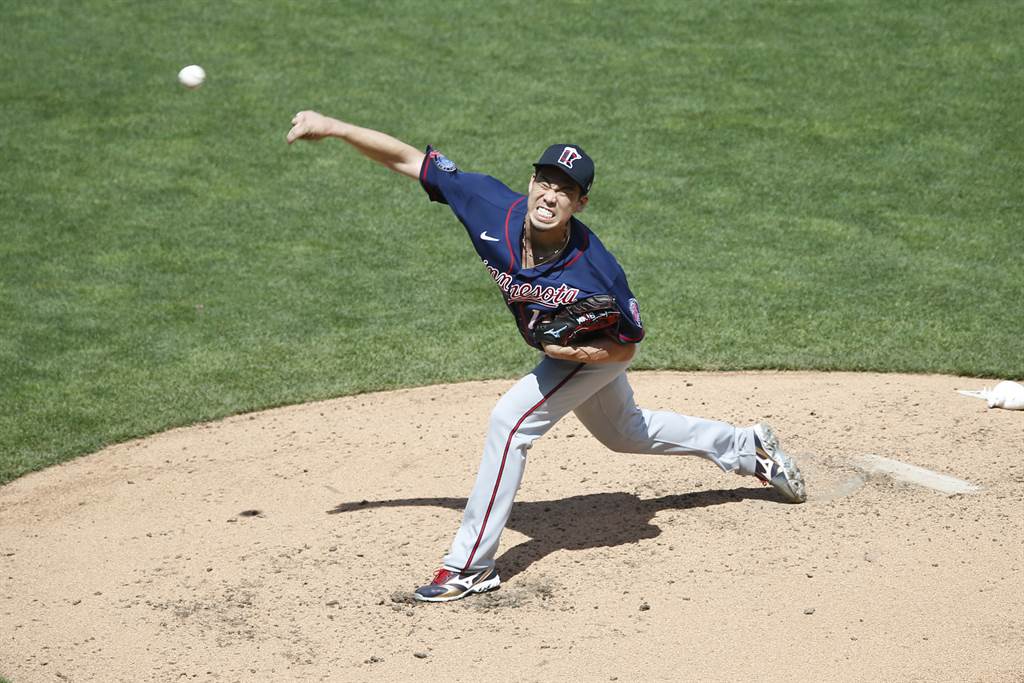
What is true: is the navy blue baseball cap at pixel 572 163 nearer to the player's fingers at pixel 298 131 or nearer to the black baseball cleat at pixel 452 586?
the player's fingers at pixel 298 131

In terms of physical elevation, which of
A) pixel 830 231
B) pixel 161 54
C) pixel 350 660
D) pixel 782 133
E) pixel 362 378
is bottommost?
pixel 350 660

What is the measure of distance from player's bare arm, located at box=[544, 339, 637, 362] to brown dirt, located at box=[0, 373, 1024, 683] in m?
0.93

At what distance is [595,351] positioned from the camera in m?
4.97

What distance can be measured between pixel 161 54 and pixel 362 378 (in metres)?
6.43

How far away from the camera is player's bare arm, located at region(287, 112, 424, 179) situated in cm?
525

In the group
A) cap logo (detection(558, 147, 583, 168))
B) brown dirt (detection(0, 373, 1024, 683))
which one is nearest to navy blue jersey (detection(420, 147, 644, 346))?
cap logo (detection(558, 147, 583, 168))

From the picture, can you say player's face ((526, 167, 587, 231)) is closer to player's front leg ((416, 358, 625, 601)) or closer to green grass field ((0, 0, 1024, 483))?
player's front leg ((416, 358, 625, 601))

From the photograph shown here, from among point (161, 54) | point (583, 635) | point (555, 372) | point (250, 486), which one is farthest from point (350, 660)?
point (161, 54)

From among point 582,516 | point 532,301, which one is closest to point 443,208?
point 582,516

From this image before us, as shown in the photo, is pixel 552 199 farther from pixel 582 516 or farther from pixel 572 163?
pixel 582 516

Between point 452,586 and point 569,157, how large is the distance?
1784mm

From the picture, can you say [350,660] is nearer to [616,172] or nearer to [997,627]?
[997,627]

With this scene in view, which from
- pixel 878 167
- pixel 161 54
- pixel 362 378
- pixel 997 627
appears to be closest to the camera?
pixel 997 627

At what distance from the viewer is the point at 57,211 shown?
10250 millimetres
